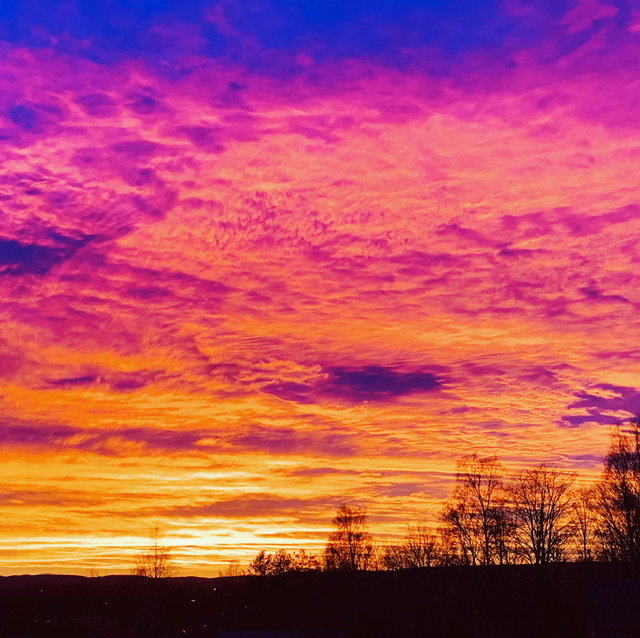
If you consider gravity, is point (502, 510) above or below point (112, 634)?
above

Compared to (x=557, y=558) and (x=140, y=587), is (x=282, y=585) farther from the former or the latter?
(x=140, y=587)

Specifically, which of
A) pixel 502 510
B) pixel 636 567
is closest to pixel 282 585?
pixel 502 510

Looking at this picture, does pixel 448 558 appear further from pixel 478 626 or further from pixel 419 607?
pixel 478 626

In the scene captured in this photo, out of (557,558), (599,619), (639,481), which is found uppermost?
(639,481)

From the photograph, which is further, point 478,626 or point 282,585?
point 282,585

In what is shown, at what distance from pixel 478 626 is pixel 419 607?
55.6ft

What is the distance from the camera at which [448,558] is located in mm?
110250

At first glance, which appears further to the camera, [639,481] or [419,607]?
[419,607]

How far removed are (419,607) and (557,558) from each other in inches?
728

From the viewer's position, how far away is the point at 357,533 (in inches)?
5571

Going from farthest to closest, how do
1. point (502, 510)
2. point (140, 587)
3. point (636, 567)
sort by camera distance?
point (140, 587), point (502, 510), point (636, 567)

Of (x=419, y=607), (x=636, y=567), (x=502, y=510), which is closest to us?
(x=636, y=567)

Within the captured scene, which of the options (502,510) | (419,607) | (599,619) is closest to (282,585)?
(419,607)

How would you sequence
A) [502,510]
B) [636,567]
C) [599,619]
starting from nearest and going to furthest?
1. [599,619]
2. [636,567]
3. [502,510]
